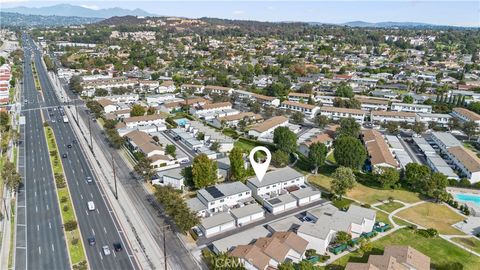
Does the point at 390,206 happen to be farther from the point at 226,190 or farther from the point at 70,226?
the point at 70,226

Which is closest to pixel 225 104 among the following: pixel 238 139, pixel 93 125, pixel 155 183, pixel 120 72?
pixel 238 139

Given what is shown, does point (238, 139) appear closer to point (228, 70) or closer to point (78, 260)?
point (78, 260)

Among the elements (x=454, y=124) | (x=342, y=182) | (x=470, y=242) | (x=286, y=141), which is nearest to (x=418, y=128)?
(x=454, y=124)

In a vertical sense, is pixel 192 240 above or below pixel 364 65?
below

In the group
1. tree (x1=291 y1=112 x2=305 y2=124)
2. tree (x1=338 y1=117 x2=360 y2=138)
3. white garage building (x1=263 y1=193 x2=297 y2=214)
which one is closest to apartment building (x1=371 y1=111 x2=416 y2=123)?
tree (x1=338 y1=117 x2=360 y2=138)

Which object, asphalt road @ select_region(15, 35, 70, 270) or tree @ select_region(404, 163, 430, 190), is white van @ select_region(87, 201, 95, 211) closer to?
asphalt road @ select_region(15, 35, 70, 270)

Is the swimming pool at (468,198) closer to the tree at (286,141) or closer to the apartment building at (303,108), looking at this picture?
the tree at (286,141)
